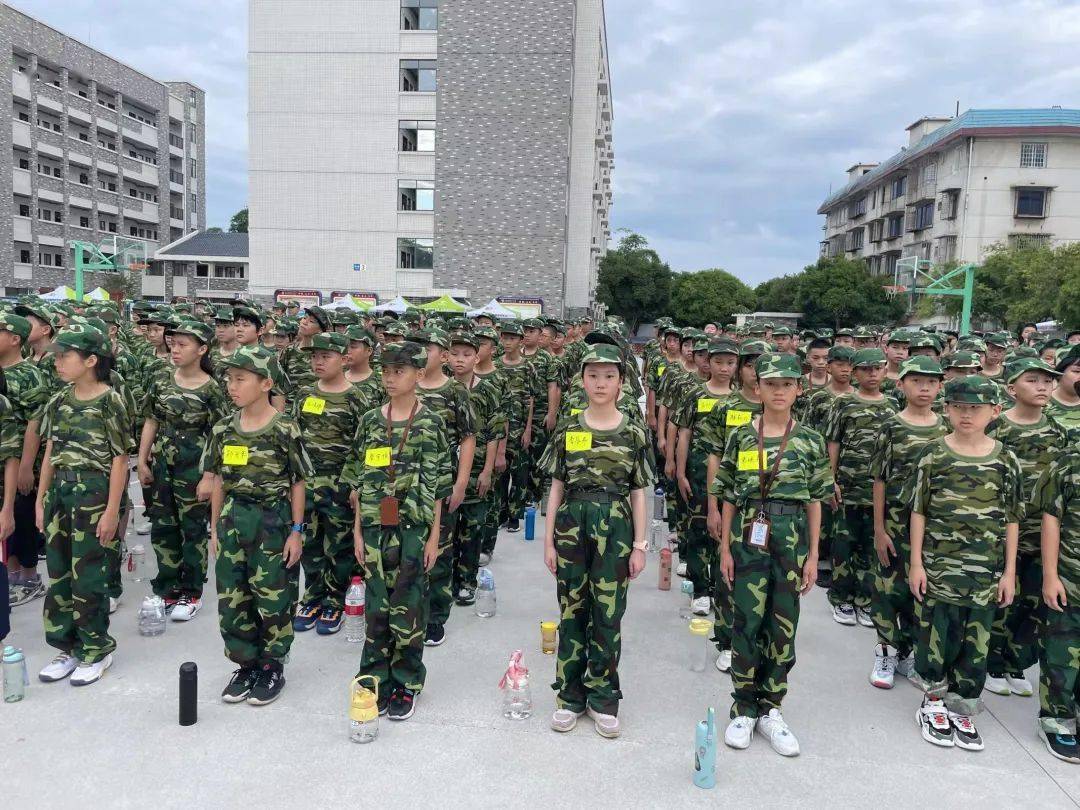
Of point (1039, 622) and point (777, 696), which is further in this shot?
point (1039, 622)

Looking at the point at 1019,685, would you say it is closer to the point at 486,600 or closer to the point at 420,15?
the point at 486,600

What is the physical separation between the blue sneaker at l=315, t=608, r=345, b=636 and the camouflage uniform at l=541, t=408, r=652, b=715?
1.99 metres

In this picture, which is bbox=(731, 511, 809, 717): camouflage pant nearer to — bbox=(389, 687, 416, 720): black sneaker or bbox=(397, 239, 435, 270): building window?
bbox=(389, 687, 416, 720): black sneaker

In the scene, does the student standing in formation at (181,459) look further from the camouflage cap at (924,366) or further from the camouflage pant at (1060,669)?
the camouflage pant at (1060,669)

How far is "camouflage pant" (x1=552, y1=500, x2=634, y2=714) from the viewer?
12.7ft

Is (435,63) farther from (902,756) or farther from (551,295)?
(902,756)

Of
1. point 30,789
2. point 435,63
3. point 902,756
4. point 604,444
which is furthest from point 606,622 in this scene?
point 435,63

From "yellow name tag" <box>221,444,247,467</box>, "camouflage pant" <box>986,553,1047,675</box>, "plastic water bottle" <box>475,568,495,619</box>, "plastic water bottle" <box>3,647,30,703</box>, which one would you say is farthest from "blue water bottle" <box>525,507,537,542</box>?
"plastic water bottle" <box>3,647,30,703</box>

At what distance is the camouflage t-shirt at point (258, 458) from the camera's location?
13.5 ft

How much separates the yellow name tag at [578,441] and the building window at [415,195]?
30362 mm

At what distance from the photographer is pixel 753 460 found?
12.9 ft

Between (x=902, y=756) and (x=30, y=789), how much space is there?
14.0 feet

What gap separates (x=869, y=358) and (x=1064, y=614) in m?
2.09

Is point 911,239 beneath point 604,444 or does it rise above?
above
